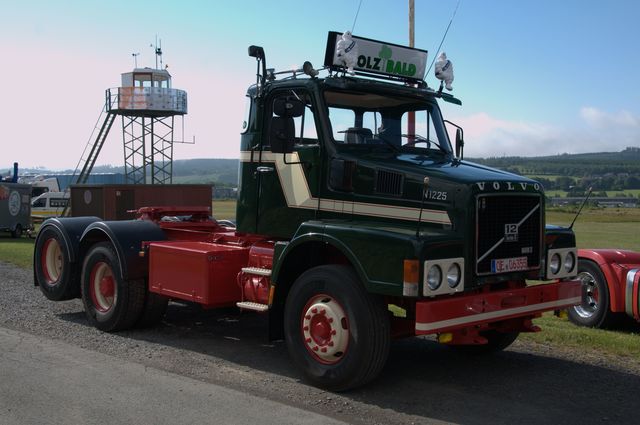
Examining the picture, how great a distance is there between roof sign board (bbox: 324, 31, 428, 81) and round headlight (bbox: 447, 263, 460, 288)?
246 centimetres

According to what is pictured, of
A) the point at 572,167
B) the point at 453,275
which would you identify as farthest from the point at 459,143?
the point at 572,167

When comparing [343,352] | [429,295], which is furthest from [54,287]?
[429,295]

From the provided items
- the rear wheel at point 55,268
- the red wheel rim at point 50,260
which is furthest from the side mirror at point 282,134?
the red wheel rim at point 50,260

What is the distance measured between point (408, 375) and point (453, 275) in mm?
1487

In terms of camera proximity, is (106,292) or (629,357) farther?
(106,292)

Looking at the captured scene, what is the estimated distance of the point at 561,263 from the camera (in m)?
6.86

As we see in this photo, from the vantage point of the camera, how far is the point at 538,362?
722 centimetres

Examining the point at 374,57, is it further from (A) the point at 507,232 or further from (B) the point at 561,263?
(B) the point at 561,263

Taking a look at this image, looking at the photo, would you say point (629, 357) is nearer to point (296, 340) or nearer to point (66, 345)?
point (296, 340)

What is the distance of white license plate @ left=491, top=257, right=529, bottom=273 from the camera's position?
6168mm

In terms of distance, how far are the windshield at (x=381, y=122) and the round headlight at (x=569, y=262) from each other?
171 cm

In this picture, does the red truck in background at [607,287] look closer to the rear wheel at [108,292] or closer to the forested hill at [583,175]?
the forested hill at [583,175]

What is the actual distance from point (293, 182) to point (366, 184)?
926mm

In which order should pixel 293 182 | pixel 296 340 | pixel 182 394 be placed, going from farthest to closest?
pixel 293 182 < pixel 296 340 < pixel 182 394
